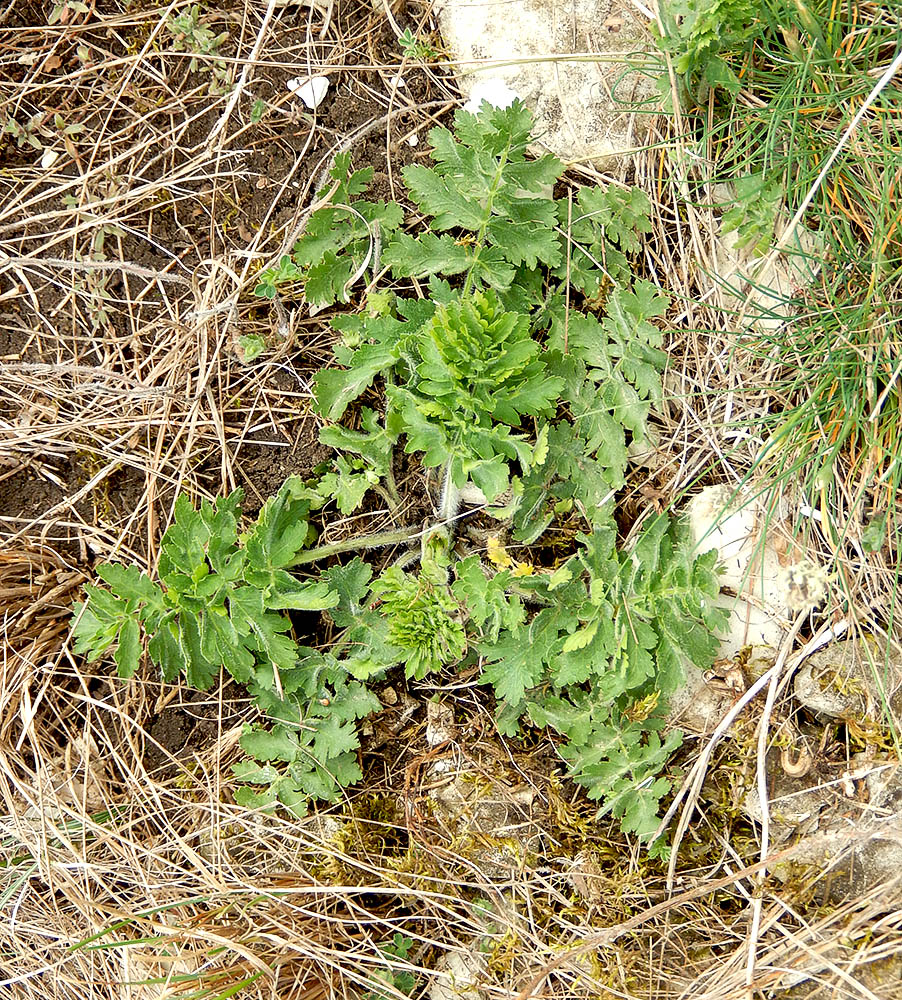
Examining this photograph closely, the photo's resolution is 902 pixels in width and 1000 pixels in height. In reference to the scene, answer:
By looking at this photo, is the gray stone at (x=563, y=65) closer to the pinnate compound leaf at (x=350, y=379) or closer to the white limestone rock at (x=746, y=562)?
the pinnate compound leaf at (x=350, y=379)

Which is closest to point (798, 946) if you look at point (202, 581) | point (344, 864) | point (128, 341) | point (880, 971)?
point (880, 971)

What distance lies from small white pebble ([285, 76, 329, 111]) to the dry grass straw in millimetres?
48

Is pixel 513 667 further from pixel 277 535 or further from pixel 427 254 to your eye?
pixel 427 254

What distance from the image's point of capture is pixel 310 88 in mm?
3096

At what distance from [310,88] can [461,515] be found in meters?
1.64

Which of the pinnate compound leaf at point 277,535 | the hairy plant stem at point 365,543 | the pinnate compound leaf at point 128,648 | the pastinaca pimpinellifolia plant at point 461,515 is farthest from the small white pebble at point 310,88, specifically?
the pinnate compound leaf at point 128,648

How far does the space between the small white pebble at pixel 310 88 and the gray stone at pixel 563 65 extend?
482 mm

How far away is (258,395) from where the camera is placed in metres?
3.11

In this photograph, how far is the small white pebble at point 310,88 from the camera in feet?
10.1

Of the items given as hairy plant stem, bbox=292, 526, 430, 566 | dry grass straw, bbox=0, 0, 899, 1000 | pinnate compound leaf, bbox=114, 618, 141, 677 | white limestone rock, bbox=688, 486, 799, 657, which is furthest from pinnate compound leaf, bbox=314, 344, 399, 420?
white limestone rock, bbox=688, 486, 799, 657

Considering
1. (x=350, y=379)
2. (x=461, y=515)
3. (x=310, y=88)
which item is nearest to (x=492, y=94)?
(x=310, y=88)

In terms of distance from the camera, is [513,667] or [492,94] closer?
[513,667]

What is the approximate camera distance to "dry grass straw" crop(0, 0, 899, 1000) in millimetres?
2883

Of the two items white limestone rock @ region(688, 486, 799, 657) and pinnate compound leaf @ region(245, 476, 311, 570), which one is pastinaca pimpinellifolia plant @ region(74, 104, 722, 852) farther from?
white limestone rock @ region(688, 486, 799, 657)
